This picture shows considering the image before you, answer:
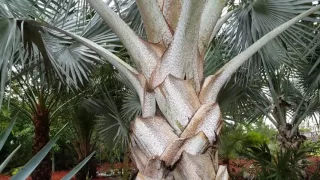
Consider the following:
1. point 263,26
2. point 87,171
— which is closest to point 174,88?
point 263,26

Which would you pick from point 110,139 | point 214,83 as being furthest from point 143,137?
point 110,139

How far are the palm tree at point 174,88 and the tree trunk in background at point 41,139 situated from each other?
4.48 meters

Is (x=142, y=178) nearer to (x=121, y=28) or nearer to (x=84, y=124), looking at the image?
(x=121, y=28)

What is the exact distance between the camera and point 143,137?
2256 millimetres

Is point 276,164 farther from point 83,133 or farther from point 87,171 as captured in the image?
point 87,171

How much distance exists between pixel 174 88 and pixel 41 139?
4.88 meters

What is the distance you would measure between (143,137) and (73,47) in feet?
10.8

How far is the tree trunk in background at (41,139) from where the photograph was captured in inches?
266

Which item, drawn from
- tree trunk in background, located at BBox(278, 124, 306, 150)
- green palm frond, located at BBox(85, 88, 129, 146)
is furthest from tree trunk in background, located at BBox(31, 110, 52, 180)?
tree trunk in background, located at BBox(278, 124, 306, 150)

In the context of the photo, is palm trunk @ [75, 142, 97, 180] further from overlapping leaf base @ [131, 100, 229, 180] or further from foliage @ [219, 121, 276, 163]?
overlapping leaf base @ [131, 100, 229, 180]

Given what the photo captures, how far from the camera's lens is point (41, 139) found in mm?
6766

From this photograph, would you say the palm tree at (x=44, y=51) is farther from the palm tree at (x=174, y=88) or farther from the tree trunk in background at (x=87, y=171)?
the tree trunk in background at (x=87, y=171)

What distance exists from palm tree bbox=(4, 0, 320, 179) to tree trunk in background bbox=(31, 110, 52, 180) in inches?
176

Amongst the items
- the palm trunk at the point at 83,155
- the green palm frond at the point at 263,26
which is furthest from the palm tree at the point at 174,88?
the palm trunk at the point at 83,155
